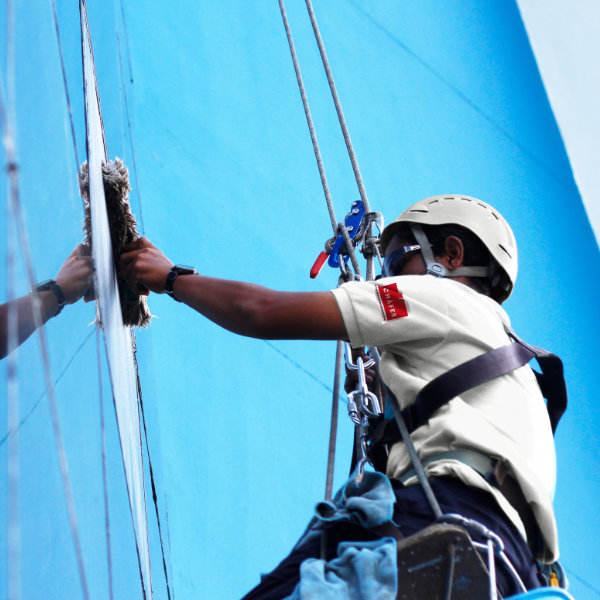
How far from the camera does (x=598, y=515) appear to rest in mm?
4309

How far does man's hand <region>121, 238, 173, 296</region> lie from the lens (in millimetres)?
1446

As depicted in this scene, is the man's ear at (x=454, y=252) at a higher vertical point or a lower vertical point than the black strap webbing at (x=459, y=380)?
higher

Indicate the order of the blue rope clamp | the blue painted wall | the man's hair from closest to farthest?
the blue painted wall < the man's hair < the blue rope clamp

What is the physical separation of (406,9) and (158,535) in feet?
13.1

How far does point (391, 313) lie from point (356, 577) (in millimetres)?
393

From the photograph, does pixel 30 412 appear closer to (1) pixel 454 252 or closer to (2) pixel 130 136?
(1) pixel 454 252

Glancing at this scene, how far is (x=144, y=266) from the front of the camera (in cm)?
146

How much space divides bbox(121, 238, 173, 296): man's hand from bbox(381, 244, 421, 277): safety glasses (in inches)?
16.1

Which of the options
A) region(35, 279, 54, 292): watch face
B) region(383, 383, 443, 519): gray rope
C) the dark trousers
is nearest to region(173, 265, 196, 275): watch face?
region(383, 383, 443, 519): gray rope

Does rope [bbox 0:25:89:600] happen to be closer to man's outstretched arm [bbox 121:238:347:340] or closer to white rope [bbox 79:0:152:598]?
white rope [bbox 79:0:152:598]

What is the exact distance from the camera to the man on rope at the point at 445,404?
46.3 inches

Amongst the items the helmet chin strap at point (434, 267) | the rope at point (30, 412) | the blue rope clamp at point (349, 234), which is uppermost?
the blue rope clamp at point (349, 234)

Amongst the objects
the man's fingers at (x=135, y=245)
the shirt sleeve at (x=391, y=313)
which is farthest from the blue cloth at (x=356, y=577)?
the man's fingers at (x=135, y=245)

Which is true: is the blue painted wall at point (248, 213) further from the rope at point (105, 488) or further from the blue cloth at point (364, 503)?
the blue cloth at point (364, 503)
